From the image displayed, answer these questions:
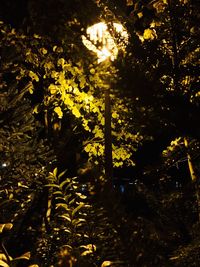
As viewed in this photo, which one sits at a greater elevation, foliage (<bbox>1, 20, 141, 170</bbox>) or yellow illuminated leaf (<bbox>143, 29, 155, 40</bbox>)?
foliage (<bbox>1, 20, 141, 170</bbox>)

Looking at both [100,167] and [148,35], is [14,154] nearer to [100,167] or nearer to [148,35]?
[100,167]

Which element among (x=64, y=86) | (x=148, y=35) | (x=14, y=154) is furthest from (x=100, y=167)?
(x=64, y=86)

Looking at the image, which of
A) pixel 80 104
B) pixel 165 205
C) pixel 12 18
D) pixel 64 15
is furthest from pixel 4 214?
pixel 12 18

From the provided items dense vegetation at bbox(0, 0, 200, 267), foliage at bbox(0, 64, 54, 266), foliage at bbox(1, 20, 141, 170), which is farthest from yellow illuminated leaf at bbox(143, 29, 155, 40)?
foliage at bbox(1, 20, 141, 170)

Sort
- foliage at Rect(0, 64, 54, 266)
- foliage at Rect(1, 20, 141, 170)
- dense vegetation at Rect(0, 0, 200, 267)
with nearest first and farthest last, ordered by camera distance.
→ dense vegetation at Rect(0, 0, 200, 267)
foliage at Rect(0, 64, 54, 266)
foliage at Rect(1, 20, 141, 170)

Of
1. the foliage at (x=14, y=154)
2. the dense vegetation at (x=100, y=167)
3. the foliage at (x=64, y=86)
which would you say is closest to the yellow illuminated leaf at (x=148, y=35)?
the dense vegetation at (x=100, y=167)

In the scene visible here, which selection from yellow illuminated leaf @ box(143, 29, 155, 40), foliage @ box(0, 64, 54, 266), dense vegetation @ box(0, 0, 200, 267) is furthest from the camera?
foliage @ box(0, 64, 54, 266)

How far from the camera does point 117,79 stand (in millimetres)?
2662

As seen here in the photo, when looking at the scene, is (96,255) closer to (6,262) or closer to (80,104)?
(6,262)

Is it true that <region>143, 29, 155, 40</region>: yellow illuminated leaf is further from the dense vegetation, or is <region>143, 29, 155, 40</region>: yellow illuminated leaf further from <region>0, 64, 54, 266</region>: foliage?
<region>0, 64, 54, 266</region>: foliage

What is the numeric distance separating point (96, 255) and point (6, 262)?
0.89 m

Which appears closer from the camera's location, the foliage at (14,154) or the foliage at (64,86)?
the foliage at (14,154)

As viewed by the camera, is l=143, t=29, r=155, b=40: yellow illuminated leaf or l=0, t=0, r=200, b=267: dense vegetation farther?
l=143, t=29, r=155, b=40: yellow illuminated leaf

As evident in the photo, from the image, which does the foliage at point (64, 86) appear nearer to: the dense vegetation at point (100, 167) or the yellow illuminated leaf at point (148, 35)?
the dense vegetation at point (100, 167)
